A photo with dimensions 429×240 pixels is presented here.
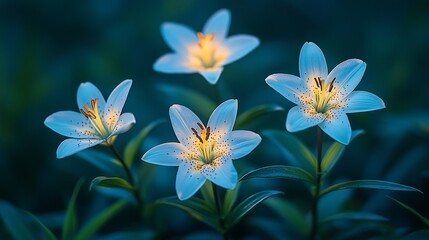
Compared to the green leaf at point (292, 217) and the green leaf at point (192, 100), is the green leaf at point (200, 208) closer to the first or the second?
the green leaf at point (292, 217)

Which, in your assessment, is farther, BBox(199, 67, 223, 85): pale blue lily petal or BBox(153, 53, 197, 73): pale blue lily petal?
BBox(153, 53, 197, 73): pale blue lily petal

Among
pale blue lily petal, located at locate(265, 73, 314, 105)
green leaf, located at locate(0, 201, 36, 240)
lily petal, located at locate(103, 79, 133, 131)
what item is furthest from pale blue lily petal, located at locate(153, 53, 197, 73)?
green leaf, located at locate(0, 201, 36, 240)

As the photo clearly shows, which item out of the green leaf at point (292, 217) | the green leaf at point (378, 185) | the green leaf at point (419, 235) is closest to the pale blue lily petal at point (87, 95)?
the green leaf at point (292, 217)

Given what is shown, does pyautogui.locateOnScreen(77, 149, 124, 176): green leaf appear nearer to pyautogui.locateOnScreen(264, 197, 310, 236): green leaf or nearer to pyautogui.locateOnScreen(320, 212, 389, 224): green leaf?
pyautogui.locateOnScreen(264, 197, 310, 236): green leaf

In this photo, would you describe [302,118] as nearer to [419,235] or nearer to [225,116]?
[225,116]

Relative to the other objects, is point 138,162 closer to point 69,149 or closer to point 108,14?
point 69,149

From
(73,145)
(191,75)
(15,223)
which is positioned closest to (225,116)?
(73,145)
